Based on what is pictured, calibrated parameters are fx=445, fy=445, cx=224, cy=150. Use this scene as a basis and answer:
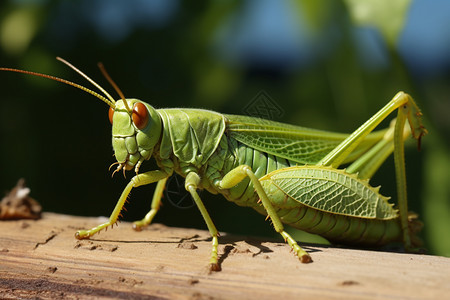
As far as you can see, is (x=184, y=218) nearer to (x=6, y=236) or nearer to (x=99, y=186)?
(x=99, y=186)

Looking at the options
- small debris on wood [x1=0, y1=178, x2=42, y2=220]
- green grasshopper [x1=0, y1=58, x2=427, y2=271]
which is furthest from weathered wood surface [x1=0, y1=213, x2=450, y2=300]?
small debris on wood [x1=0, y1=178, x2=42, y2=220]

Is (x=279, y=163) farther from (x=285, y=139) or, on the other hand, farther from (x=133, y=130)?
(x=133, y=130)

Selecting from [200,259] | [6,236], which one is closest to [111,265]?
[200,259]

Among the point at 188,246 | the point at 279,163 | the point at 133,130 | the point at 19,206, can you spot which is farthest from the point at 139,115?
the point at 19,206

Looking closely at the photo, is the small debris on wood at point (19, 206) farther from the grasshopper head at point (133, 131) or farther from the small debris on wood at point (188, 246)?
the small debris on wood at point (188, 246)

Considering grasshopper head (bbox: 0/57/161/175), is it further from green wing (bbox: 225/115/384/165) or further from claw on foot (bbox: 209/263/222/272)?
claw on foot (bbox: 209/263/222/272)

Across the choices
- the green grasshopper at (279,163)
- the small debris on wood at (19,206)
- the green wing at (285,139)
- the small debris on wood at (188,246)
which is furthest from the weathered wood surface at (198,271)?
the green wing at (285,139)
